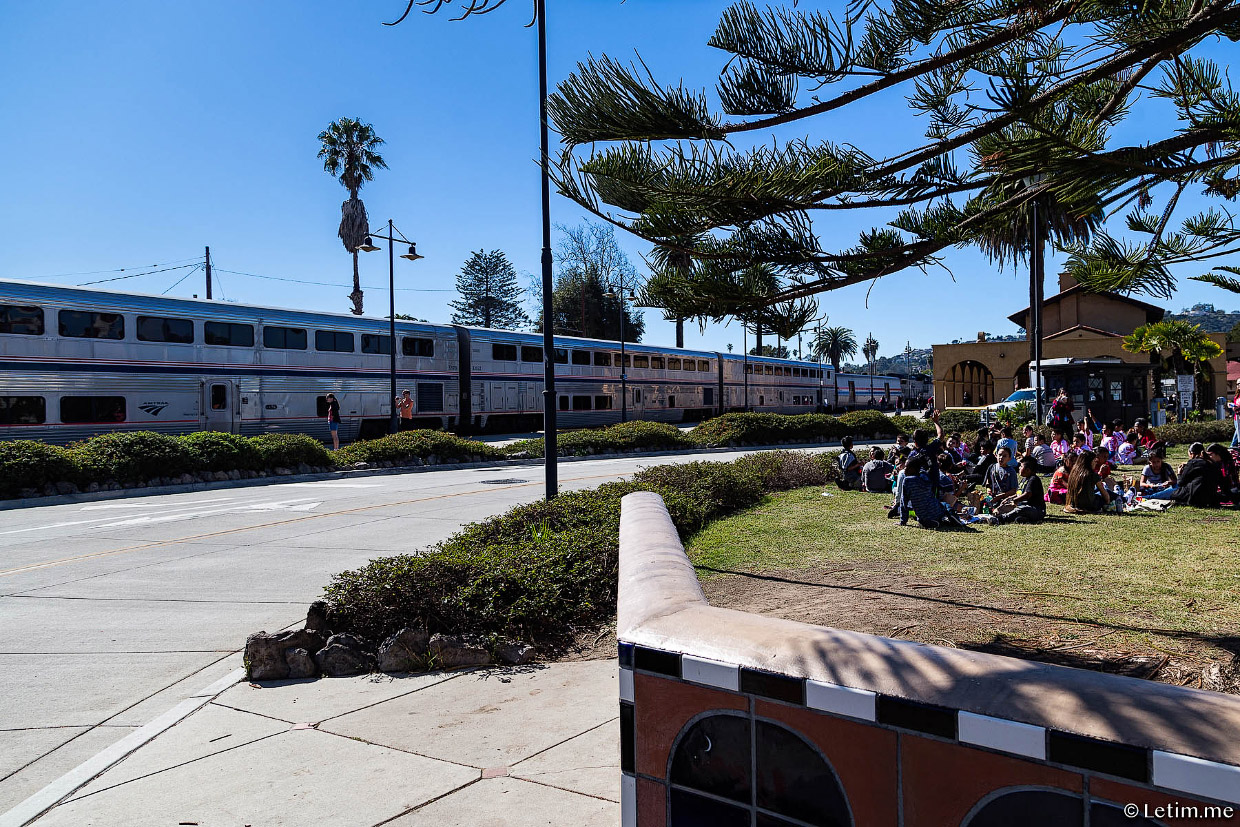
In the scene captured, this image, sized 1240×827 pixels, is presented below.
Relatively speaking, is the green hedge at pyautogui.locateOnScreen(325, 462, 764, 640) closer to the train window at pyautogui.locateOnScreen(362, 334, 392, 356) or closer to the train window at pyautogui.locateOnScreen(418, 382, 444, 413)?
the train window at pyautogui.locateOnScreen(362, 334, 392, 356)

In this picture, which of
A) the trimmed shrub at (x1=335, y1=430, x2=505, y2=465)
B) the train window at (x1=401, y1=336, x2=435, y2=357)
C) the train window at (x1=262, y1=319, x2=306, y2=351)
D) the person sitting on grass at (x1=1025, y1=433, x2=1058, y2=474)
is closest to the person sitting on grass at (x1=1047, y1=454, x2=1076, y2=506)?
the person sitting on grass at (x1=1025, y1=433, x2=1058, y2=474)

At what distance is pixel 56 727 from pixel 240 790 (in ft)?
5.72

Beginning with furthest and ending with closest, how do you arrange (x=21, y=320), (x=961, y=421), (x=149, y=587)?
(x=961, y=421)
(x=21, y=320)
(x=149, y=587)

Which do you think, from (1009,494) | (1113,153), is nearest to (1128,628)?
(1113,153)

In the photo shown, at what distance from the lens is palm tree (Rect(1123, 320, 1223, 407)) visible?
31.9 meters

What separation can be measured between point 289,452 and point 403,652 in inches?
577

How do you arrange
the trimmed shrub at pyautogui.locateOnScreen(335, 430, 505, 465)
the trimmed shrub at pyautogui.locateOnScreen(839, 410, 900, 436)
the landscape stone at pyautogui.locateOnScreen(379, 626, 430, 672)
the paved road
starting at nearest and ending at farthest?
1. the paved road
2. the landscape stone at pyautogui.locateOnScreen(379, 626, 430, 672)
3. the trimmed shrub at pyautogui.locateOnScreen(335, 430, 505, 465)
4. the trimmed shrub at pyautogui.locateOnScreen(839, 410, 900, 436)

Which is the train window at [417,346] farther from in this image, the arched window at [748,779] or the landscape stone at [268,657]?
the arched window at [748,779]

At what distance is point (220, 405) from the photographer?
870 inches

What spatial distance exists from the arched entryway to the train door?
39996mm

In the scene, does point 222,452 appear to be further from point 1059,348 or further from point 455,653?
point 1059,348

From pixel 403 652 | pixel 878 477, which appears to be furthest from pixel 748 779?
pixel 878 477

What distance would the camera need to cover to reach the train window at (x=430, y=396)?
1117 inches

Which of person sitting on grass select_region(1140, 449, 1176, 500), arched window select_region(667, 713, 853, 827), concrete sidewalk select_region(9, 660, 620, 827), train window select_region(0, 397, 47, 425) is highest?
train window select_region(0, 397, 47, 425)
